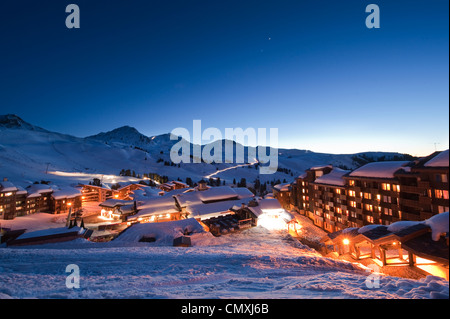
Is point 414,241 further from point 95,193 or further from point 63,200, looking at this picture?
point 95,193

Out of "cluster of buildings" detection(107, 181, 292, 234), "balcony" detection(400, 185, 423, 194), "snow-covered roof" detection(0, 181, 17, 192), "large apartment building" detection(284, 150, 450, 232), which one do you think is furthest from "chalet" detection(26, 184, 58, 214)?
"balcony" detection(400, 185, 423, 194)

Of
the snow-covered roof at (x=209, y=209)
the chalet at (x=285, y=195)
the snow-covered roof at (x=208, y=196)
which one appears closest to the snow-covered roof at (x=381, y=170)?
the snow-covered roof at (x=209, y=209)

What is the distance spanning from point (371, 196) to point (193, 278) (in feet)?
85.2

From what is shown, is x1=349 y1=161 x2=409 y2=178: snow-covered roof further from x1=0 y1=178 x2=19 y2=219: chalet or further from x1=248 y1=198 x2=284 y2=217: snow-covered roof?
x1=0 y1=178 x2=19 y2=219: chalet

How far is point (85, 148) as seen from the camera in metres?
159

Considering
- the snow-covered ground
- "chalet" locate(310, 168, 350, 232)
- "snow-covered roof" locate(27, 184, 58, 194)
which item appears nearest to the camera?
the snow-covered ground

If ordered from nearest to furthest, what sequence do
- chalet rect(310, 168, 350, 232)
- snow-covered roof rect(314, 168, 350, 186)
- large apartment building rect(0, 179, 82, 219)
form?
1. chalet rect(310, 168, 350, 232)
2. snow-covered roof rect(314, 168, 350, 186)
3. large apartment building rect(0, 179, 82, 219)

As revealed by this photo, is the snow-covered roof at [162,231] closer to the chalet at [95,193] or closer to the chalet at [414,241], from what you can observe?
the chalet at [414,241]

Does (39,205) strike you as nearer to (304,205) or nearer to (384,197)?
(304,205)

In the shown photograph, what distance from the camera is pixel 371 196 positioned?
24.2 metres

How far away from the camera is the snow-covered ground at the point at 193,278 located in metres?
4.88

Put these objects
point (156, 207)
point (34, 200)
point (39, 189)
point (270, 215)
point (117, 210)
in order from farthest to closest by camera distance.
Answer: point (39, 189) < point (34, 200) < point (117, 210) < point (156, 207) < point (270, 215)

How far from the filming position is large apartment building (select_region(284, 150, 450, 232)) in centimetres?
1705

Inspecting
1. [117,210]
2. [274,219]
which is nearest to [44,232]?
[117,210]
